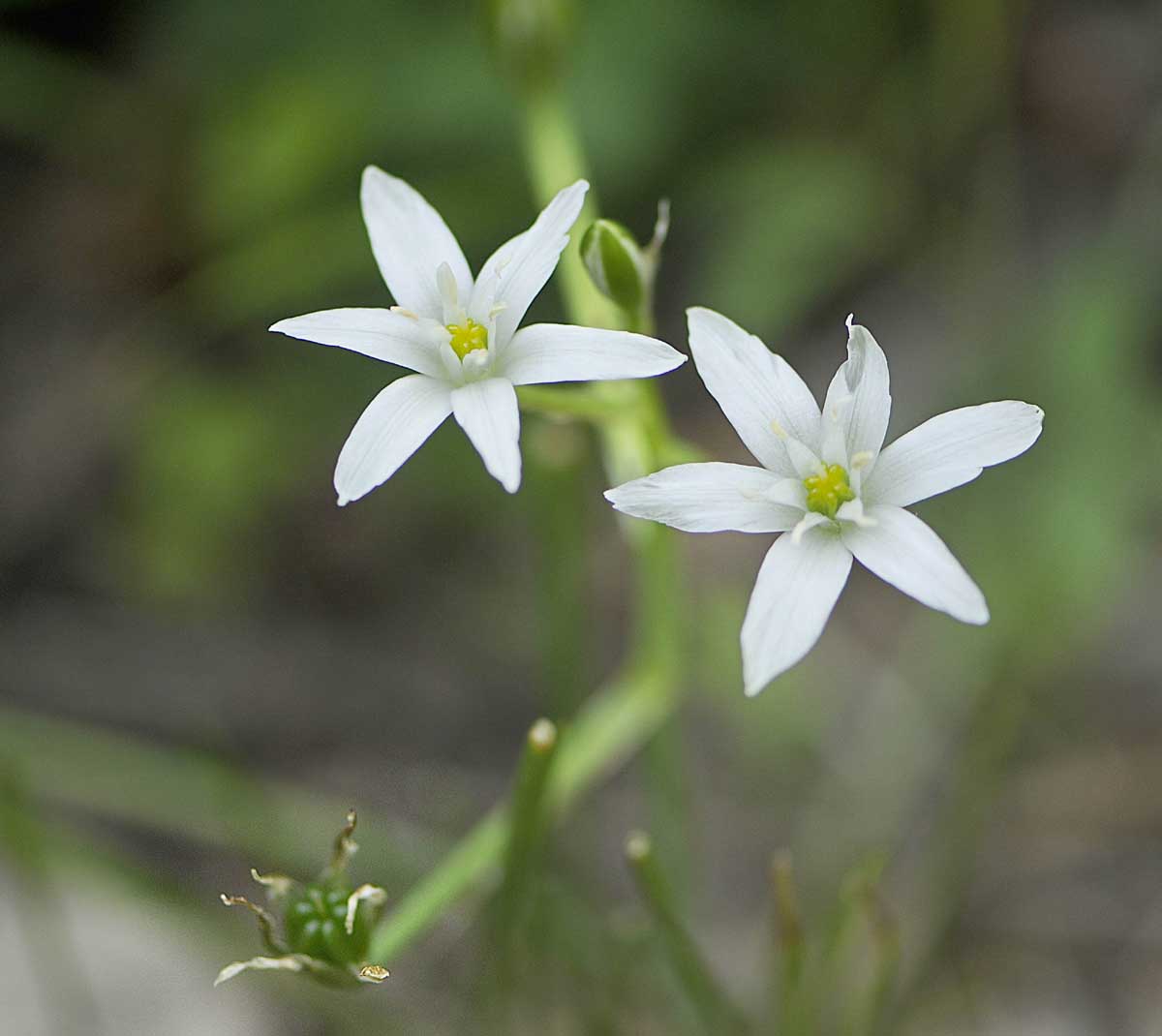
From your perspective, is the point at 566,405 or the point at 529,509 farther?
the point at 529,509

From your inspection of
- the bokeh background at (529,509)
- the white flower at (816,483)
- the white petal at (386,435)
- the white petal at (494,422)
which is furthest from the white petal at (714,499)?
the bokeh background at (529,509)

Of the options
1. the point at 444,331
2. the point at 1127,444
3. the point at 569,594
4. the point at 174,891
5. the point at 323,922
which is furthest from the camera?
the point at 1127,444

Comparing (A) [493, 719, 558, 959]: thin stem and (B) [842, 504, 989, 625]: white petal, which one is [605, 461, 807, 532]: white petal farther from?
(A) [493, 719, 558, 959]: thin stem

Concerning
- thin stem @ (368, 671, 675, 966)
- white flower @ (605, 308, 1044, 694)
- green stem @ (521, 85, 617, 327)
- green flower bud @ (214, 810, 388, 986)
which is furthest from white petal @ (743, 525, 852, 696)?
green stem @ (521, 85, 617, 327)

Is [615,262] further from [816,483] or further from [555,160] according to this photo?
[555,160]

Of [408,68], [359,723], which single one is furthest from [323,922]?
[408,68]

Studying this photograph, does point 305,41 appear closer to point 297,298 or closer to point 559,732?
point 297,298

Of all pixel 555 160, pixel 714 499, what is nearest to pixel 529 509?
pixel 555 160

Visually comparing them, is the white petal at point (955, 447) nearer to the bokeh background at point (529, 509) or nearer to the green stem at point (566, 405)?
the green stem at point (566, 405)
